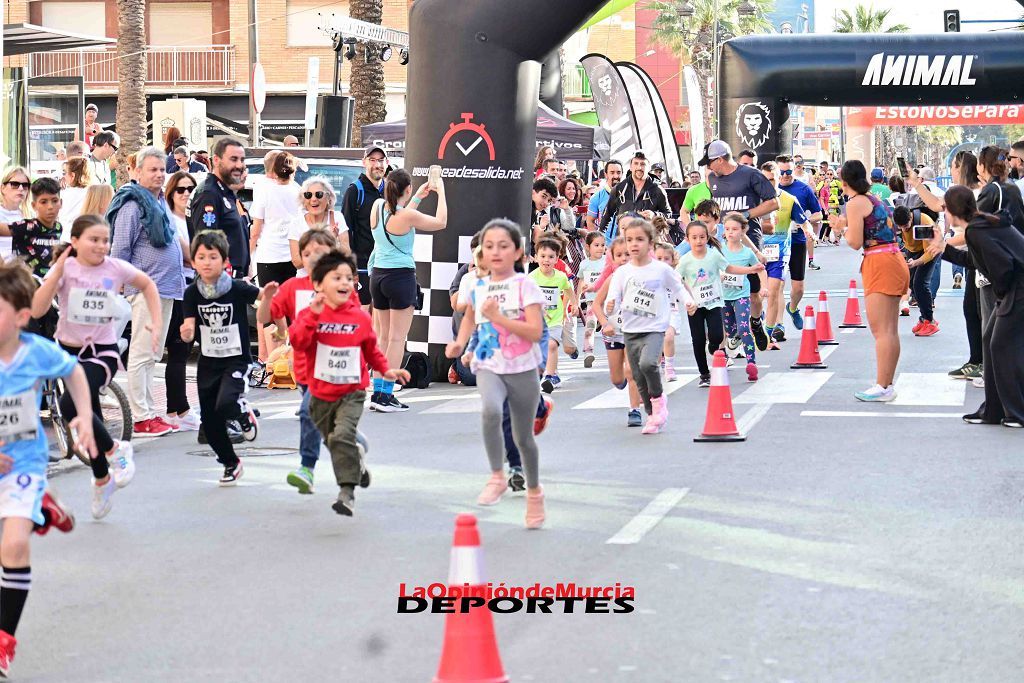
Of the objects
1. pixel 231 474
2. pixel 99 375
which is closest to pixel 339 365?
pixel 99 375

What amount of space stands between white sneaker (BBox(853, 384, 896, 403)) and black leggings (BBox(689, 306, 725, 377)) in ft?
5.11

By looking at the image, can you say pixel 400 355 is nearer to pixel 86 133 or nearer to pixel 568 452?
pixel 568 452

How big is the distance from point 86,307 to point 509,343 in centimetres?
227

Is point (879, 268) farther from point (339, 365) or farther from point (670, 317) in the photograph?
point (339, 365)

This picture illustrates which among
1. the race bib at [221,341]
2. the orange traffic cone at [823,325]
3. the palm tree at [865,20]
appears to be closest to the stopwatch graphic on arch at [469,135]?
the orange traffic cone at [823,325]

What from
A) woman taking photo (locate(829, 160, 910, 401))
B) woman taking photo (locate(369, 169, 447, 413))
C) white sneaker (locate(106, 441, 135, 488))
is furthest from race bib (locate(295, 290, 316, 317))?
woman taking photo (locate(829, 160, 910, 401))

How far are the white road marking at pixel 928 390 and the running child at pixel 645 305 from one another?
8.57ft

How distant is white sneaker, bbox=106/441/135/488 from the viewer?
28.0 feet

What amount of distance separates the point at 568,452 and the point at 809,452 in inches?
59.9

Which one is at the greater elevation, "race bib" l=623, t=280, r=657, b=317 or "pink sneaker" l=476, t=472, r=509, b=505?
"race bib" l=623, t=280, r=657, b=317

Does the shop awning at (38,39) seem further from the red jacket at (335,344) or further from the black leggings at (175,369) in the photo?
the red jacket at (335,344)

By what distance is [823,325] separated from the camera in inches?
723

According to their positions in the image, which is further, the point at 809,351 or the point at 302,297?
the point at 809,351

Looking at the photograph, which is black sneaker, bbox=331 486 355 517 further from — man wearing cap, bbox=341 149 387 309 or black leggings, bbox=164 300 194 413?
man wearing cap, bbox=341 149 387 309
